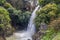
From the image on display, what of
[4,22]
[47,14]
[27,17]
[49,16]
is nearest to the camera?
[49,16]

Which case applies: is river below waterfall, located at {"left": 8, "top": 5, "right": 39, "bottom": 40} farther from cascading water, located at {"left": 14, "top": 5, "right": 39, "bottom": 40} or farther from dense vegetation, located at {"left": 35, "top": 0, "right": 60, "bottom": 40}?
dense vegetation, located at {"left": 35, "top": 0, "right": 60, "bottom": 40}

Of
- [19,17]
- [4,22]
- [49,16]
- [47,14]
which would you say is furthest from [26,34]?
[49,16]

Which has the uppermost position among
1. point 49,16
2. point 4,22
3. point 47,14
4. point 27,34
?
point 4,22

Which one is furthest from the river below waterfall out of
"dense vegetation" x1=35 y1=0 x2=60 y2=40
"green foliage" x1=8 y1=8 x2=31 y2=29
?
"dense vegetation" x1=35 y1=0 x2=60 y2=40

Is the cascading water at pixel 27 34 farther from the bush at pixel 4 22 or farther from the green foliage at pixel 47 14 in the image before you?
the green foliage at pixel 47 14

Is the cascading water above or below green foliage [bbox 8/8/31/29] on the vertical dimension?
below

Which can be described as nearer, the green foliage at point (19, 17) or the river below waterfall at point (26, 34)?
the river below waterfall at point (26, 34)

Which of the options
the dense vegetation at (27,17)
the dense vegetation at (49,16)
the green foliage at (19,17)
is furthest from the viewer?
the green foliage at (19,17)

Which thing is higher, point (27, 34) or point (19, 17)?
point (19, 17)

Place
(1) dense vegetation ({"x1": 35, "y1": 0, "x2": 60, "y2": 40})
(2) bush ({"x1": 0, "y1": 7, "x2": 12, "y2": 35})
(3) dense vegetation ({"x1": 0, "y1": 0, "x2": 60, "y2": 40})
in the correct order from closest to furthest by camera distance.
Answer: (3) dense vegetation ({"x1": 0, "y1": 0, "x2": 60, "y2": 40}) < (1) dense vegetation ({"x1": 35, "y1": 0, "x2": 60, "y2": 40}) < (2) bush ({"x1": 0, "y1": 7, "x2": 12, "y2": 35})

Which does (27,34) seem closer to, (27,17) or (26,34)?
(26,34)

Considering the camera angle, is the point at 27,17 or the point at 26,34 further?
the point at 27,17

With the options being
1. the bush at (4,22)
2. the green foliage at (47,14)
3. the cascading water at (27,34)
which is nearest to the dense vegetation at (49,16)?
the green foliage at (47,14)

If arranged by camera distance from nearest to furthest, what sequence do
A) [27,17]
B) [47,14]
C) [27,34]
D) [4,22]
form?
[47,14], [4,22], [27,34], [27,17]
